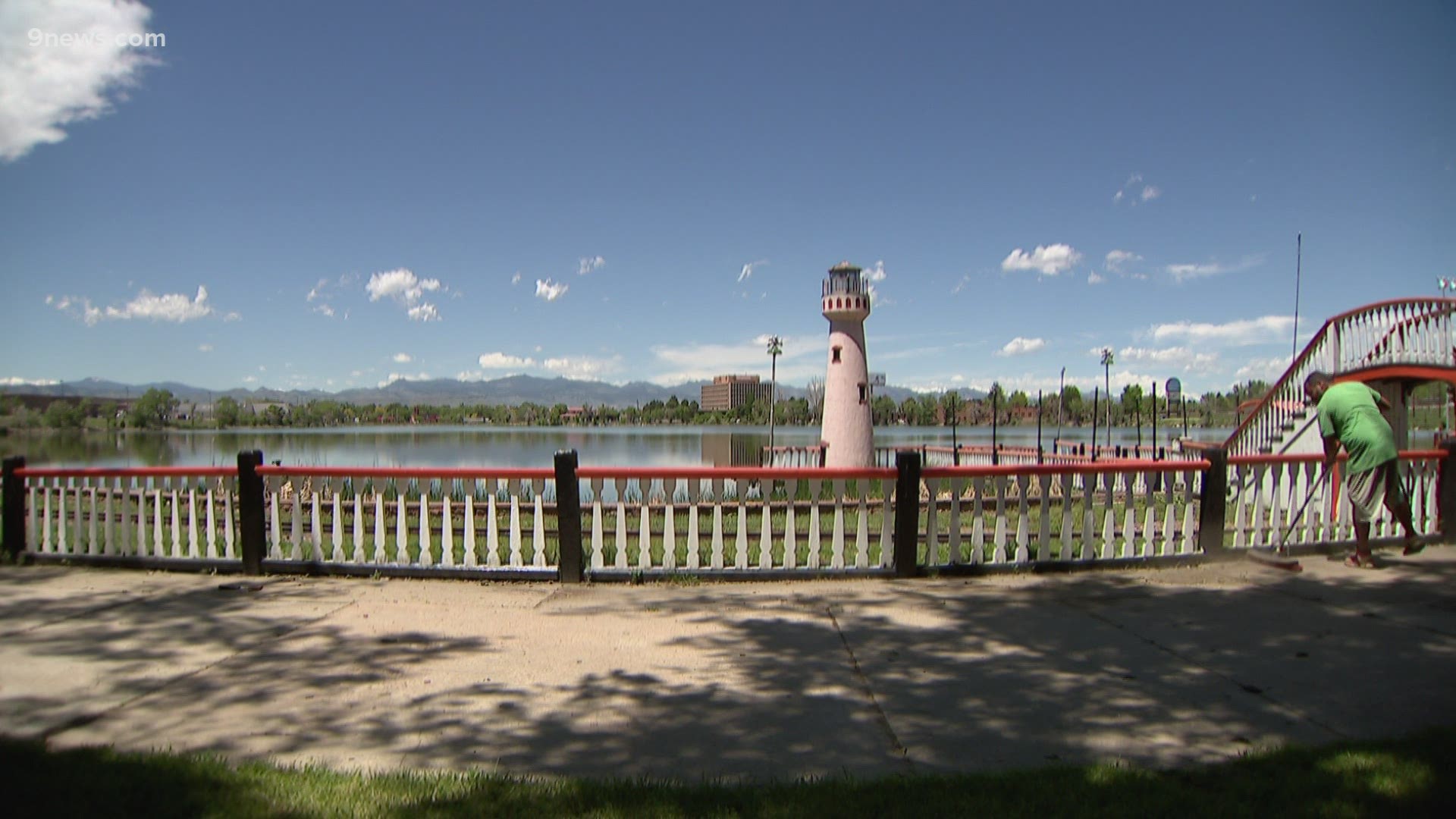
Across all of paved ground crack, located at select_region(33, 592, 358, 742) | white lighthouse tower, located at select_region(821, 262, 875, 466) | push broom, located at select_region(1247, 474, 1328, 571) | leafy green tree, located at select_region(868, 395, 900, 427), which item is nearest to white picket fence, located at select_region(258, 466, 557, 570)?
paved ground crack, located at select_region(33, 592, 358, 742)

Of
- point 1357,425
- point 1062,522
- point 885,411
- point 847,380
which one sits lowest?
point 1062,522

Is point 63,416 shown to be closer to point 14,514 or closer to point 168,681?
point 14,514

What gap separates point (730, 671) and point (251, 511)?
204 inches

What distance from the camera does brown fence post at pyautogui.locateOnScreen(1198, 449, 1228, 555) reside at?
7359 mm

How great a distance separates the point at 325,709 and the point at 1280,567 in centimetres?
766

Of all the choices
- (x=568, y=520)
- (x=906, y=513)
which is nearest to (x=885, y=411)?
(x=906, y=513)

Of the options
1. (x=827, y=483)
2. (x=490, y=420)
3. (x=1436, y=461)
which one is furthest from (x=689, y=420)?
(x=1436, y=461)

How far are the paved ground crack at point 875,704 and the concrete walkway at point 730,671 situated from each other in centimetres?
2

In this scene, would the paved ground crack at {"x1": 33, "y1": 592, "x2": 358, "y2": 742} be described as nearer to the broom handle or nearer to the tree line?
the broom handle

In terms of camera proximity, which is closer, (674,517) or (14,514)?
(674,517)

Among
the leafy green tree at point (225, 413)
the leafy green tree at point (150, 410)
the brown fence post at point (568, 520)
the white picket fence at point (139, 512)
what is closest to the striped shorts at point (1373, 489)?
the brown fence post at point (568, 520)

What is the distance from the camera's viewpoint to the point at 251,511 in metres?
7.14

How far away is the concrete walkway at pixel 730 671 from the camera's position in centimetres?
343

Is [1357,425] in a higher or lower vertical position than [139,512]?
higher
